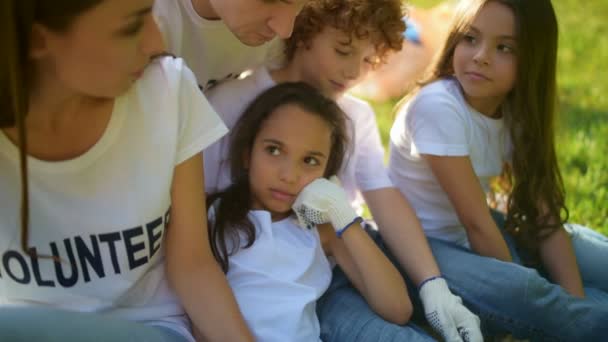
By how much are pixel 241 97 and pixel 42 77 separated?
0.96 m

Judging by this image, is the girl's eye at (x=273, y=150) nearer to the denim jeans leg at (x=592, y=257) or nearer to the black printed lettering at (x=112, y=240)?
the black printed lettering at (x=112, y=240)

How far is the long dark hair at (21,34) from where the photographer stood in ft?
4.09

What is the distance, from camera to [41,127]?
1.52m

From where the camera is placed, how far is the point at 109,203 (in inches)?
63.1

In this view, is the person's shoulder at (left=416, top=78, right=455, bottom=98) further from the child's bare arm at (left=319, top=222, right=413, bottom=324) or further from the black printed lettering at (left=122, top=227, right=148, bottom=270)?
the black printed lettering at (left=122, top=227, right=148, bottom=270)

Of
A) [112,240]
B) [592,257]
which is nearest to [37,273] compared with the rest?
[112,240]

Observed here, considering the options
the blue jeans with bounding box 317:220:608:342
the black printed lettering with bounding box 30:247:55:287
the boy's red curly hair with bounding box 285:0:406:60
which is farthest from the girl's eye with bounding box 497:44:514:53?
the black printed lettering with bounding box 30:247:55:287

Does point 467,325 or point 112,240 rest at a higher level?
point 112,240

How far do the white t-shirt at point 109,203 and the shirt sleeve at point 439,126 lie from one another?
924 mm

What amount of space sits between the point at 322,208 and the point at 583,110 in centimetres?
282

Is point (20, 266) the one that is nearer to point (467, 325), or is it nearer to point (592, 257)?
point (467, 325)

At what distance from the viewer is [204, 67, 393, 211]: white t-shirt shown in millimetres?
2297

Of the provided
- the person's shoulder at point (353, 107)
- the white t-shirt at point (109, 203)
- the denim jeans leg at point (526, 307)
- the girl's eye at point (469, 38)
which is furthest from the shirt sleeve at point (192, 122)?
the girl's eye at point (469, 38)

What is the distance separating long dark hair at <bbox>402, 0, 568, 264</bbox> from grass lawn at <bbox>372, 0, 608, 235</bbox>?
509mm
